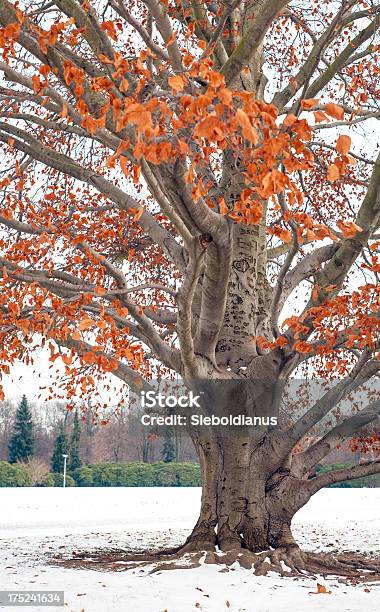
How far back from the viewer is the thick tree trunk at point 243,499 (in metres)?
7.71

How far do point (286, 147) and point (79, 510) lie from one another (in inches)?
Answer: 581

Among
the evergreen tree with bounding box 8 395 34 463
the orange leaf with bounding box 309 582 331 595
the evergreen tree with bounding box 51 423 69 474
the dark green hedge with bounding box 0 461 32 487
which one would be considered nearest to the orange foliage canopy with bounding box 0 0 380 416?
the orange leaf with bounding box 309 582 331 595

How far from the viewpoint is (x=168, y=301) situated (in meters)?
11.9

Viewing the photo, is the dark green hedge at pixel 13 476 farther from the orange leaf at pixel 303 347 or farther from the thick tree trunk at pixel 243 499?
the orange leaf at pixel 303 347

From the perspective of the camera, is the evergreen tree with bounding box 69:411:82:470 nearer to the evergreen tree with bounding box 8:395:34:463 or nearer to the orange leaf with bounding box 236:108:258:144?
the evergreen tree with bounding box 8:395:34:463

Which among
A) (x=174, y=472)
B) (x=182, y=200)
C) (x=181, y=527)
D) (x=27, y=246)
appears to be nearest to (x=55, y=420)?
(x=174, y=472)

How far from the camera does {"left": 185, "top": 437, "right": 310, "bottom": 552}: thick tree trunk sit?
771cm

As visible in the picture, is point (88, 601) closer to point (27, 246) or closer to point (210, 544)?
point (210, 544)

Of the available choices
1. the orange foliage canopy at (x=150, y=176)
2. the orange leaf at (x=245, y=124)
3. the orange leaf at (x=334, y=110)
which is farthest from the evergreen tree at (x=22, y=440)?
the orange leaf at (x=245, y=124)

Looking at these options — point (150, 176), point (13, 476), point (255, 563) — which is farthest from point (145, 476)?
point (150, 176)

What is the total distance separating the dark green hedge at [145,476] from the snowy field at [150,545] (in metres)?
9.35

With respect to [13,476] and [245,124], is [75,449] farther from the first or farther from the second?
[245,124]

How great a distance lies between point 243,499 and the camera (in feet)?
25.6

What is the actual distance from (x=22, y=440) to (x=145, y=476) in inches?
481
